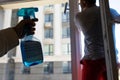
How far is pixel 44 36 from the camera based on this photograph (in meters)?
1.65

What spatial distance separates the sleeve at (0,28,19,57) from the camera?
0.96m

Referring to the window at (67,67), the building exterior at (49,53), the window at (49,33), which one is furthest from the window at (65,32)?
the window at (67,67)

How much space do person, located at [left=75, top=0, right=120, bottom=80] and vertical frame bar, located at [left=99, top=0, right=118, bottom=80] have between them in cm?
10

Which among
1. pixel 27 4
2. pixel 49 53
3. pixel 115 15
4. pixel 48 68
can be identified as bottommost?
pixel 48 68

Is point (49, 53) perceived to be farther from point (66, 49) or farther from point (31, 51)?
point (31, 51)

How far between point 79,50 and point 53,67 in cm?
26

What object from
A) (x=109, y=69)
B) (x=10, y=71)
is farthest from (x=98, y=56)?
(x=10, y=71)

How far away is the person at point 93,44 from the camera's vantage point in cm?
118

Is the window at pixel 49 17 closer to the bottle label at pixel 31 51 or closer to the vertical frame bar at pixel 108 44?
the bottle label at pixel 31 51

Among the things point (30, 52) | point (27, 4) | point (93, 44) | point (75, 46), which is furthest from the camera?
point (27, 4)

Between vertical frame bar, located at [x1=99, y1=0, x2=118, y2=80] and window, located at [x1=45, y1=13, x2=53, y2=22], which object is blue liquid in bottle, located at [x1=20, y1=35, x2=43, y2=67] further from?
window, located at [x1=45, y1=13, x2=53, y2=22]

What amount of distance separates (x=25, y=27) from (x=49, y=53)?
62 centimetres

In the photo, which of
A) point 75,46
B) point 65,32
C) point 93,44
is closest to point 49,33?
point 65,32

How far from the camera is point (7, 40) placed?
0.97 m
